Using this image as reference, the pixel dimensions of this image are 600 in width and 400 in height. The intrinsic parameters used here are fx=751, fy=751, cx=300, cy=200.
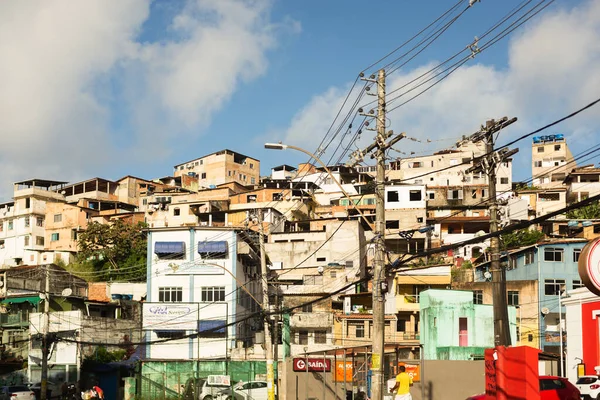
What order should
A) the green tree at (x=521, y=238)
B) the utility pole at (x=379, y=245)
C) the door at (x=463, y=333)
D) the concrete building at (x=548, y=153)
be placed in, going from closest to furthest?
the utility pole at (x=379, y=245) → the door at (x=463, y=333) → the green tree at (x=521, y=238) → the concrete building at (x=548, y=153)

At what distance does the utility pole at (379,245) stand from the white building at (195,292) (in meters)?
34.4

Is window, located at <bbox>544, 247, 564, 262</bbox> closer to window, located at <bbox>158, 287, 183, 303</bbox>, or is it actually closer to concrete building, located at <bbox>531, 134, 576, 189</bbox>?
window, located at <bbox>158, 287, 183, 303</bbox>

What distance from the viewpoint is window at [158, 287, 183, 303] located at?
2500 inches

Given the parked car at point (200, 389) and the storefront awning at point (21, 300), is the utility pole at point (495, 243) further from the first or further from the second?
the storefront awning at point (21, 300)

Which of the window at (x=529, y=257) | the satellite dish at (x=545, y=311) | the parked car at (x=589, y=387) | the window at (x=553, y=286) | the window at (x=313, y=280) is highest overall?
the window at (x=529, y=257)

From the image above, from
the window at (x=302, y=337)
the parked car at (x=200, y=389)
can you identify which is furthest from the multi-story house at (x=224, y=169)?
the parked car at (x=200, y=389)

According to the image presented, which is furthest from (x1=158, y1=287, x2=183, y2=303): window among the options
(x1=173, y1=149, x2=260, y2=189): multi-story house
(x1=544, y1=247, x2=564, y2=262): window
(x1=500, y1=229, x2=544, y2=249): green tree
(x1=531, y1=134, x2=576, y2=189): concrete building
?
(x1=531, y1=134, x2=576, y2=189): concrete building

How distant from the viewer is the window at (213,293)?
206ft

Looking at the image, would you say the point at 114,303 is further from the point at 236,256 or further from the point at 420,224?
the point at 420,224

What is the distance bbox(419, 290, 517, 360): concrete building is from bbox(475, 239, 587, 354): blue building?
17.8 ft

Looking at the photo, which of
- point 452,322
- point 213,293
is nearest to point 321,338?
point 213,293

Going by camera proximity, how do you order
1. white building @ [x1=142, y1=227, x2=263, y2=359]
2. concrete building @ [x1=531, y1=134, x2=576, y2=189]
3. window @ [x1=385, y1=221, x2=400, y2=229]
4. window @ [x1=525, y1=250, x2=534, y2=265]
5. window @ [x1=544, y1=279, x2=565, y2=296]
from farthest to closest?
concrete building @ [x1=531, y1=134, x2=576, y2=189] < window @ [x1=385, y1=221, x2=400, y2=229] < window @ [x1=525, y1=250, x2=534, y2=265] < window @ [x1=544, y1=279, x2=565, y2=296] < white building @ [x1=142, y1=227, x2=263, y2=359]

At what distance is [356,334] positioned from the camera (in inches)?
2429

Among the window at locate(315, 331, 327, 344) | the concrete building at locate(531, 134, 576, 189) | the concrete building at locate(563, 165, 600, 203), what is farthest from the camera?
the concrete building at locate(531, 134, 576, 189)
